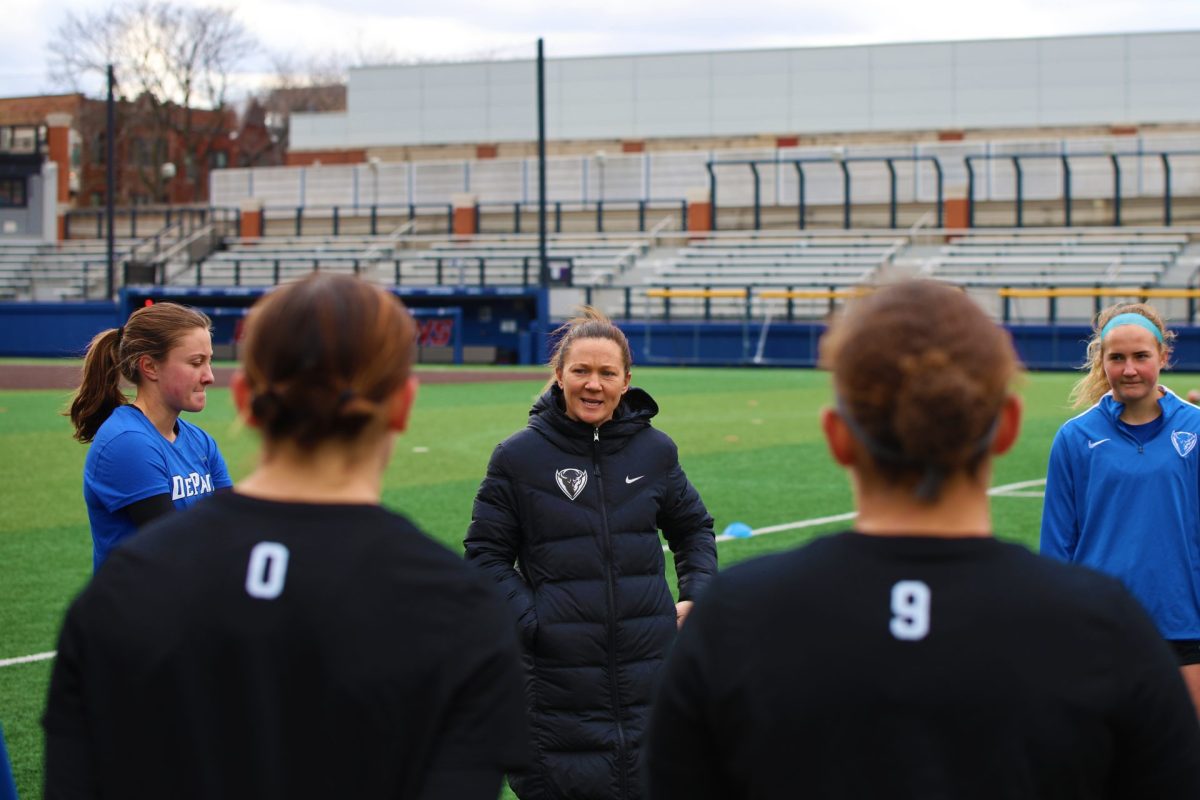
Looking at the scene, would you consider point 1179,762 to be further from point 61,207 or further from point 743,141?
point 61,207

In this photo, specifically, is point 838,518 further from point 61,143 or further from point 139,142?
point 139,142

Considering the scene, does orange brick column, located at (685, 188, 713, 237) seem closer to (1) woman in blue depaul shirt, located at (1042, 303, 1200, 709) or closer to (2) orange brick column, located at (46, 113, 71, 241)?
(2) orange brick column, located at (46, 113, 71, 241)

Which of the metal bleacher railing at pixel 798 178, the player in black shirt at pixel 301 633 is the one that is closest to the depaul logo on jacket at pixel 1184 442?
the player in black shirt at pixel 301 633

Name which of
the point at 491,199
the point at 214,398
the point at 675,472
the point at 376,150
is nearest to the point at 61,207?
the point at 376,150

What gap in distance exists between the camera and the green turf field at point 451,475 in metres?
8.60

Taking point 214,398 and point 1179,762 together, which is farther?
point 214,398

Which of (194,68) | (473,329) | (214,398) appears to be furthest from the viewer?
(194,68)

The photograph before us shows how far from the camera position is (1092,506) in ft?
16.8

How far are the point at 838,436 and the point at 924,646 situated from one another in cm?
31

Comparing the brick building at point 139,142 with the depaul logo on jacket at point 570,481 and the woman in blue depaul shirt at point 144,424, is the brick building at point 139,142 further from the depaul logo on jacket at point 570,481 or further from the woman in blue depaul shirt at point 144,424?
the depaul logo on jacket at point 570,481

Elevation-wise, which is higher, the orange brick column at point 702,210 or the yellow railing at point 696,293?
the orange brick column at point 702,210

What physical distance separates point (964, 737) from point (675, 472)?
9.12ft

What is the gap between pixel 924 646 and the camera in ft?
6.30

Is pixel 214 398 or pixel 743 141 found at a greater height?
pixel 743 141
